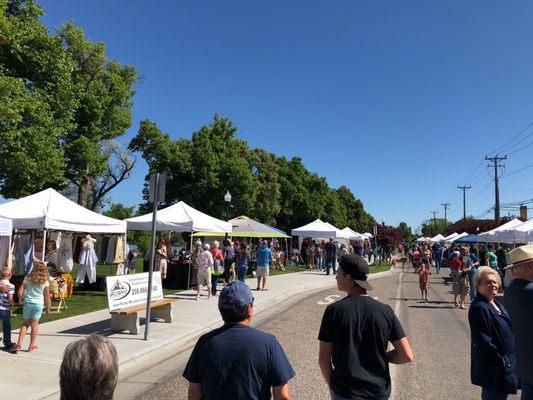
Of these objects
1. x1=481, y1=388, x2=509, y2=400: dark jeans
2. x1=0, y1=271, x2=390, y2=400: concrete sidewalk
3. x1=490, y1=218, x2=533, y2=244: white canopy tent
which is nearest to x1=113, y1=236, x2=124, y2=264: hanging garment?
x1=0, y1=271, x2=390, y2=400: concrete sidewalk

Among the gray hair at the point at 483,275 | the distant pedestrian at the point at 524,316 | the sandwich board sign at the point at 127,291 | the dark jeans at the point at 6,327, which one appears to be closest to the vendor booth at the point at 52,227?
the sandwich board sign at the point at 127,291

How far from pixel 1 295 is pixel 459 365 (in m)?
7.59

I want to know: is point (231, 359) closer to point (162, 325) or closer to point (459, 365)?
point (459, 365)

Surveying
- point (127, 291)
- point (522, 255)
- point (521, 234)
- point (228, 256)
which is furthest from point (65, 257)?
point (521, 234)

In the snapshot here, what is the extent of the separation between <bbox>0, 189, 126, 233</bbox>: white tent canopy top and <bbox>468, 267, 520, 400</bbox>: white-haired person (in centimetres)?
1083

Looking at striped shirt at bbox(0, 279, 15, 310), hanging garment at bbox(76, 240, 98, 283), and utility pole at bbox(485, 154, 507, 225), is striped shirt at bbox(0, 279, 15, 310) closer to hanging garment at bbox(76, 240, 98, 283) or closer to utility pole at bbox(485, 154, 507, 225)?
hanging garment at bbox(76, 240, 98, 283)

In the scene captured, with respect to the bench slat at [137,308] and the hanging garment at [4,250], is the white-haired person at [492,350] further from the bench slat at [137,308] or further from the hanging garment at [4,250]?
the hanging garment at [4,250]

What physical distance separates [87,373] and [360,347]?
1.69m

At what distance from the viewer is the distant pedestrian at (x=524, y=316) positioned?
320 centimetres

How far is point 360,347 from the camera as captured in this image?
2.85 meters

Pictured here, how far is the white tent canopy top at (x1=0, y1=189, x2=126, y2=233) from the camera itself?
11.3 meters

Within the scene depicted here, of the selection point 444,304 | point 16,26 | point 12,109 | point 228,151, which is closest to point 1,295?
point 12,109

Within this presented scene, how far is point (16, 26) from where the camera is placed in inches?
754

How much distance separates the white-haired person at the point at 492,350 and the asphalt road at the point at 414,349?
2168 mm
